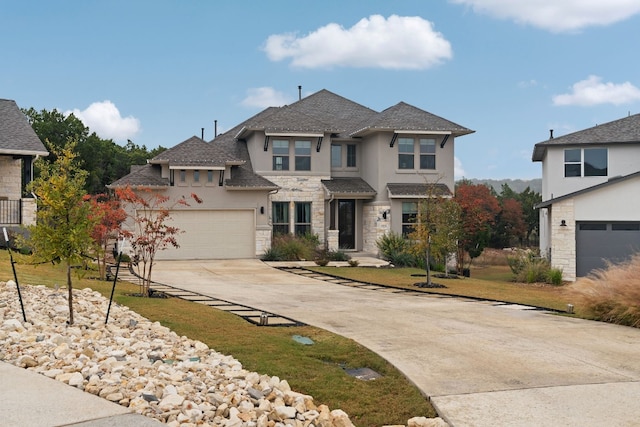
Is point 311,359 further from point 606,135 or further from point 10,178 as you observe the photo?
point 606,135

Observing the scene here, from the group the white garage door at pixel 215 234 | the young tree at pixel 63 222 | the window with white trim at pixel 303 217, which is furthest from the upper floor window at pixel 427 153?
the young tree at pixel 63 222

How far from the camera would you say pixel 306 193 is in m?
28.4

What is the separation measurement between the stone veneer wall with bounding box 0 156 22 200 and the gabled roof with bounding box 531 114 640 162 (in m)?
21.1

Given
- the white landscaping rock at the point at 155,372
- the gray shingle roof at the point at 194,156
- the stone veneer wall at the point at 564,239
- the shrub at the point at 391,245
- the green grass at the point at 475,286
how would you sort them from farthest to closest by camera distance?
the gray shingle roof at the point at 194,156 → the shrub at the point at 391,245 → the stone veneer wall at the point at 564,239 → the green grass at the point at 475,286 → the white landscaping rock at the point at 155,372

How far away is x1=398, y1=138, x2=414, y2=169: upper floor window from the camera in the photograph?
28.3 metres

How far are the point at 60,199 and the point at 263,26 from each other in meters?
14.3

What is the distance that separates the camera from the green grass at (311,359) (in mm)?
6409

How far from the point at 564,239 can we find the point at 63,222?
1879 cm

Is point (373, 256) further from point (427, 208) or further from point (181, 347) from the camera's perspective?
point (181, 347)

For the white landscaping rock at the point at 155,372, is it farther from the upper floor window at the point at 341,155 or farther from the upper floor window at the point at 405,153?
the upper floor window at the point at 341,155

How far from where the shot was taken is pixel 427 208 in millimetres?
19922

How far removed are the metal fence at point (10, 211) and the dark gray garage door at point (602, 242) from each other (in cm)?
2049

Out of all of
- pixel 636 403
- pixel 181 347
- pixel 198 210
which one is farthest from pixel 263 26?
pixel 636 403

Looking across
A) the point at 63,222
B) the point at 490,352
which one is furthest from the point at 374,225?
the point at 63,222
